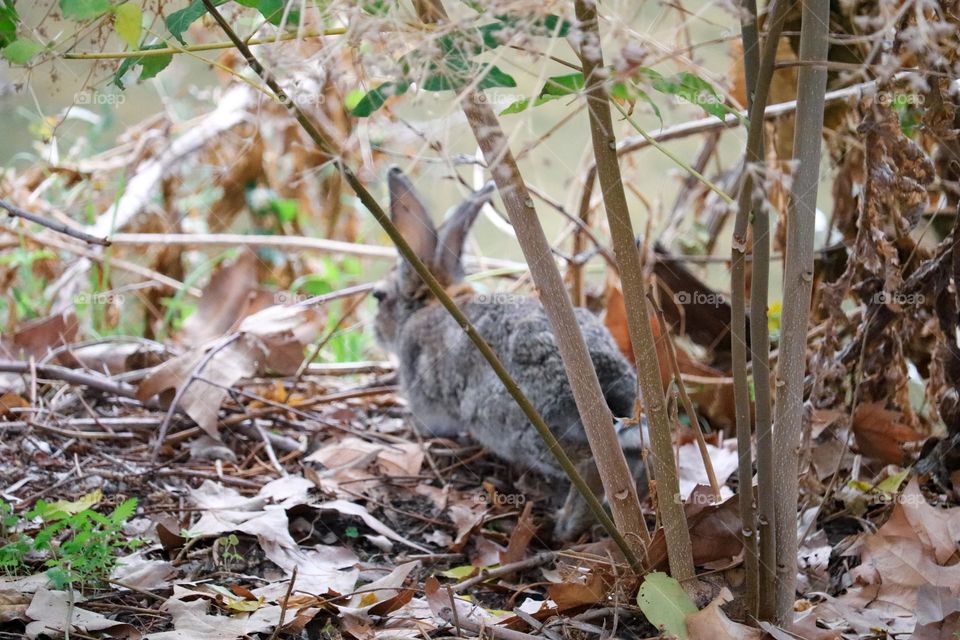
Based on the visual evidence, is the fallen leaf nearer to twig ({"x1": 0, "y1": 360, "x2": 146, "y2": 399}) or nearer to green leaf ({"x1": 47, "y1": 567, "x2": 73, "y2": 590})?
green leaf ({"x1": 47, "y1": 567, "x2": 73, "y2": 590})

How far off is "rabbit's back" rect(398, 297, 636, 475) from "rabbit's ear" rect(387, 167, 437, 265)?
0.29 meters

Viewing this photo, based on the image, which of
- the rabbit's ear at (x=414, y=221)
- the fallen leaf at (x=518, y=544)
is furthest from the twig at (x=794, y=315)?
the rabbit's ear at (x=414, y=221)

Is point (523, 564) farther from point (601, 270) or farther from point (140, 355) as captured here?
point (601, 270)

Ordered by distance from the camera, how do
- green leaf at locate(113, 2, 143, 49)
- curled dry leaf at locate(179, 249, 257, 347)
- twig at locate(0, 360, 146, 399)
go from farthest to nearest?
curled dry leaf at locate(179, 249, 257, 347) → twig at locate(0, 360, 146, 399) → green leaf at locate(113, 2, 143, 49)

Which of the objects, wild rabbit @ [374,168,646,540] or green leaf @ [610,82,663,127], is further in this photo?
wild rabbit @ [374,168,646,540]

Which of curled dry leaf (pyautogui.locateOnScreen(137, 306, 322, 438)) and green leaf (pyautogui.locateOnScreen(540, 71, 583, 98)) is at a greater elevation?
green leaf (pyautogui.locateOnScreen(540, 71, 583, 98))

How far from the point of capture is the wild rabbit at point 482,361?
3.21m

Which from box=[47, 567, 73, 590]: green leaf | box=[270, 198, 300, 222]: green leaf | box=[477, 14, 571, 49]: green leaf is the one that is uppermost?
box=[477, 14, 571, 49]: green leaf

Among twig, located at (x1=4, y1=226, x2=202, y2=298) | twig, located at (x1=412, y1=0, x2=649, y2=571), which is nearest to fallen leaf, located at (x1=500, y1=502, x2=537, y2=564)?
twig, located at (x1=412, y1=0, x2=649, y2=571)

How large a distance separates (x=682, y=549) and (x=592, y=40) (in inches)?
43.1

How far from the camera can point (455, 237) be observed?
162 inches

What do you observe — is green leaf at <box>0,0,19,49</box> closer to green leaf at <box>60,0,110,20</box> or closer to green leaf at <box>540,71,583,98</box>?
green leaf at <box>60,0,110,20</box>

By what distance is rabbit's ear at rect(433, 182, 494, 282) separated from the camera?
159 inches

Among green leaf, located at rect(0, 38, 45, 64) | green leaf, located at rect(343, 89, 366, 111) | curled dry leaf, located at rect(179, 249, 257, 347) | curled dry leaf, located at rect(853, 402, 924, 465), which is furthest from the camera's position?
green leaf, located at rect(343, 89, 366, 111)
